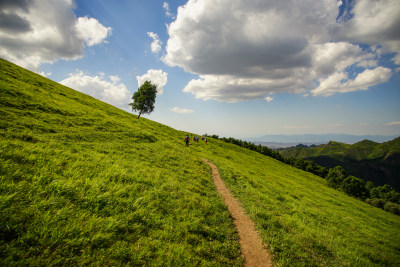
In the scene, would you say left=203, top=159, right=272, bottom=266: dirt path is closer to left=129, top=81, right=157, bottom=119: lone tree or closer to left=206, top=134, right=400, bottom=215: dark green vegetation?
left=129, top=81, right=157, bottom=119: lone tree

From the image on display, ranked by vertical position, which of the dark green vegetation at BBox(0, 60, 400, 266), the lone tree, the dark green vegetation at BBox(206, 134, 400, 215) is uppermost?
the lone tree

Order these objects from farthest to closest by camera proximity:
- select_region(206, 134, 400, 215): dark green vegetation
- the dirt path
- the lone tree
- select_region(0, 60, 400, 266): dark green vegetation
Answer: select_region(206, 134, 400, 215): dark green vegetation, the lone tree, the dirt path, select_region(0, 60, 400, 266): dark green vegetation

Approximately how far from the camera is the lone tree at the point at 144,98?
52.9 meters

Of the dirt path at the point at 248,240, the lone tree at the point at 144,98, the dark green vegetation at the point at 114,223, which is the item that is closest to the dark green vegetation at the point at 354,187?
the lone tree at the point at 144,98

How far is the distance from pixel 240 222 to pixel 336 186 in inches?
3341

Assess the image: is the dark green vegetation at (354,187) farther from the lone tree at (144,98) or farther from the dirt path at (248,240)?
the dirt path at (248,240)

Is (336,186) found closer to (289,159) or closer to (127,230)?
(289,159)

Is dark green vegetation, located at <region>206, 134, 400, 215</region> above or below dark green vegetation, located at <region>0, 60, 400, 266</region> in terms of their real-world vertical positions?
below

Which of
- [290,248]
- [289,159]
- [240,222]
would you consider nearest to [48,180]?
[240,222]

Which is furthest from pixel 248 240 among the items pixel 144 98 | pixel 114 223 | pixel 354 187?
pixel 354 187

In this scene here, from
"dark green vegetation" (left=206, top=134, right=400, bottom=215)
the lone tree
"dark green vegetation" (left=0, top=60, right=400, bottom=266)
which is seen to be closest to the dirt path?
"dark green vegetation" (left=0, top=60, right=400, bottom=266)

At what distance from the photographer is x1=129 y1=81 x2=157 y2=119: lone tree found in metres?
52.9

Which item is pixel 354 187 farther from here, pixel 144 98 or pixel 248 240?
pixel 144 98

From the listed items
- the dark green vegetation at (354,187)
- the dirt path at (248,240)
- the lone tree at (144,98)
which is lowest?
the dark green vegetation at (354,187)
